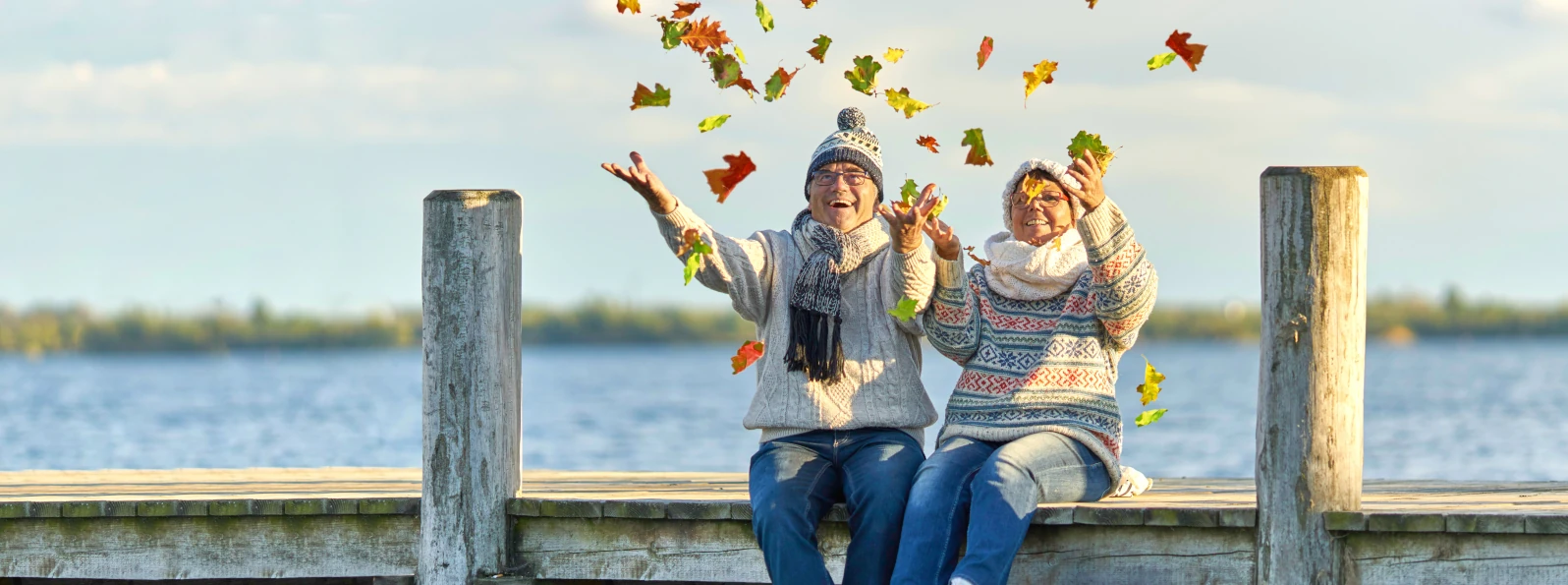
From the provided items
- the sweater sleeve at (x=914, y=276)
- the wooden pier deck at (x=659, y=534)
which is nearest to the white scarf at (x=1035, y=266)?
the sweater sleeve at (x=914, y=276)

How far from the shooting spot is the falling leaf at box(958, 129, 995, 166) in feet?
18.2

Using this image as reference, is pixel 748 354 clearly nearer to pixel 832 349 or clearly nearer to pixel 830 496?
pixel 832 349

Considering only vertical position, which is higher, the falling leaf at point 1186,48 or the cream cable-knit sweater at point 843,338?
the falling leaf at point 1186,48

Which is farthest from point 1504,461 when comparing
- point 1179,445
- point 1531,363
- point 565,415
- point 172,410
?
point 1531,363

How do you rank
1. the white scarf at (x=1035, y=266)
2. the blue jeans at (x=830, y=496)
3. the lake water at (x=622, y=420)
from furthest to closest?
1. the lake water at (x=622, y=420)
2. the white scarf at (x=1035, y=266)
3. the blue jeans at (x=830, y=496)

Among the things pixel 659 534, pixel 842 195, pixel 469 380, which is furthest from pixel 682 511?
pixel 842 195

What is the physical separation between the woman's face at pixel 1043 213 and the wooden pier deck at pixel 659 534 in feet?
2.98

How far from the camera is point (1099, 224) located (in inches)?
207

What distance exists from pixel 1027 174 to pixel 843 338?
822 mm

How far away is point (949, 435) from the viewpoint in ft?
18.1

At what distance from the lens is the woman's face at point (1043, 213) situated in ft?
18.3

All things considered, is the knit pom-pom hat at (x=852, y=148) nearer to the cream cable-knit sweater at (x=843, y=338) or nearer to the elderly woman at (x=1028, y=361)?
the cream cable-knit sweater at (x=843, y=338)

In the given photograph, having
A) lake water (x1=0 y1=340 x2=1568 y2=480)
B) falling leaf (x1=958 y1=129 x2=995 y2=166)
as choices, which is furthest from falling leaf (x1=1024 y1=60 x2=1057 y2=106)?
lake water (x1=0 y1=340 x2=1568 y2=480)

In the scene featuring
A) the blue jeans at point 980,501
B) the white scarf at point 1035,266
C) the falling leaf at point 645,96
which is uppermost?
the falling leaf at point 645,96
